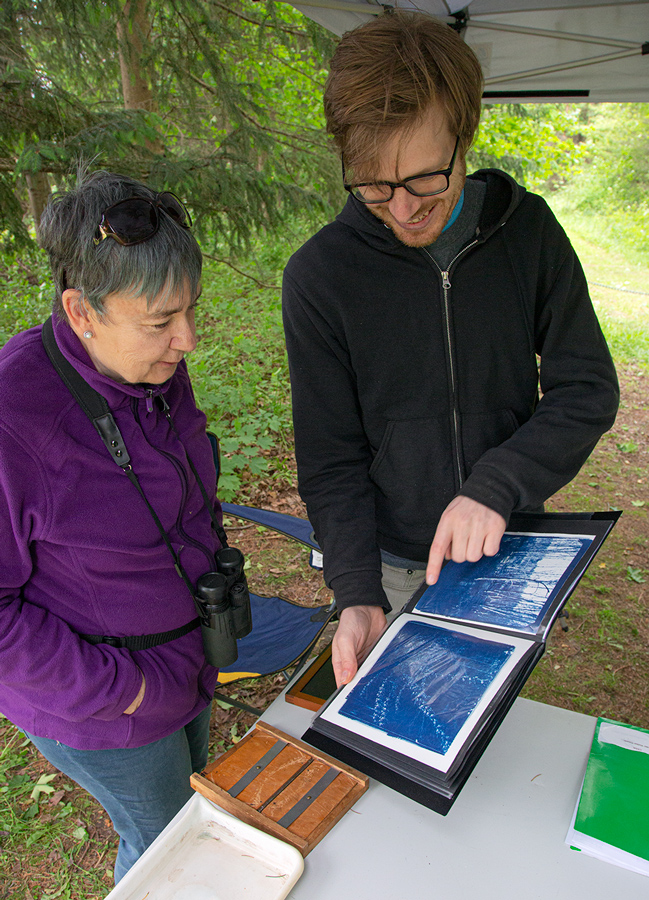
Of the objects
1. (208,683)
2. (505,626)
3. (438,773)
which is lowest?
(208,683)

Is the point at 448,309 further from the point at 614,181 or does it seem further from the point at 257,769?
the point at 614,181

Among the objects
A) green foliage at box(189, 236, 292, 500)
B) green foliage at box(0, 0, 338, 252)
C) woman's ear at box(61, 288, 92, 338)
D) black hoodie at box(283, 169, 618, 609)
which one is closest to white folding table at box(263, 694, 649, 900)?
black hoodie at box(283, 169, 618, 609)

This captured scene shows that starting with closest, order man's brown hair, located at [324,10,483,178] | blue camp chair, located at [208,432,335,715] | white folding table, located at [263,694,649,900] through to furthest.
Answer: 1. white folding table, located at [263,694,649,900]
2. man's brown hair, located at [324,10,483,178]
3. blue camp chair, located at [208,432,335,715]

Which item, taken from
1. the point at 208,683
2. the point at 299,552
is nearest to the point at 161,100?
the point at 299,552

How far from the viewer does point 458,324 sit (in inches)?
55.3

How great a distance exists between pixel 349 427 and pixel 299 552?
2.52 m

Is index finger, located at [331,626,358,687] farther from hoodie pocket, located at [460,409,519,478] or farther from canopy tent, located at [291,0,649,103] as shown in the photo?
canopy tent, located at [291,0,649,103]

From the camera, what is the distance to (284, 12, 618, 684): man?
4.39 ft

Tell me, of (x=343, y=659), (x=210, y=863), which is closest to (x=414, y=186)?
(x=343, y=659)

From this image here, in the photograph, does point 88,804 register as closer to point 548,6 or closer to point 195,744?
point 195,744

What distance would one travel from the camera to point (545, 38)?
2914 mm

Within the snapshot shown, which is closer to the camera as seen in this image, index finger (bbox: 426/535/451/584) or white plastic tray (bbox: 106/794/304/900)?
white plastic tray (bbox: 106/794/304/900)

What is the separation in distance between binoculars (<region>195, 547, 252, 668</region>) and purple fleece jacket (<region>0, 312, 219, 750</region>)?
0.04 meters

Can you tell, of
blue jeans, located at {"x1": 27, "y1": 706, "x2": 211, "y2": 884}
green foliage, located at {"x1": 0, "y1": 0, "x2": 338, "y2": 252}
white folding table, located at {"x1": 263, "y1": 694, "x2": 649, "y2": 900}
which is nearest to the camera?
white folding table, located at {"x1": 263, "y1": 694, "x2": 649, "y2": 900}
